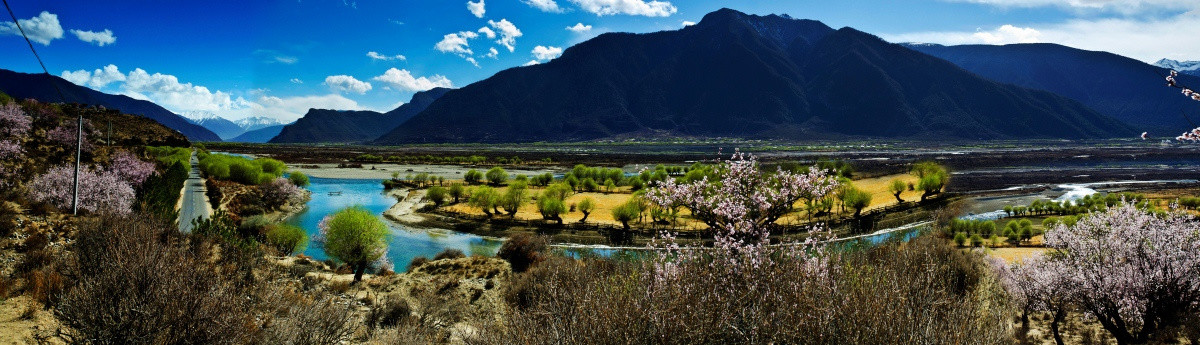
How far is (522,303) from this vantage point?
21.3m

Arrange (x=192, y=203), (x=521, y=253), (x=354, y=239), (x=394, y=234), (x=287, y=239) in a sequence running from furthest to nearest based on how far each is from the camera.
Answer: (x=394, y=234)
(x=192, y=203)
(x=287, y=239)
(x=521, y=253)
(x=354, y=239)

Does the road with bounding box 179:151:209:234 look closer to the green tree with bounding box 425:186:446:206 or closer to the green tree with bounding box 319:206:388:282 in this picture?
the green tree with bounding box 319:206:388:282

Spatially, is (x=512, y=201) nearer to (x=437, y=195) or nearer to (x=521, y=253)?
(x=437, y=195)

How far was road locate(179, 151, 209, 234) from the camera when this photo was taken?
115 feet

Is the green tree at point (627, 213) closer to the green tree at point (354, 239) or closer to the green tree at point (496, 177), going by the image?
the green tree at point (354, 239)

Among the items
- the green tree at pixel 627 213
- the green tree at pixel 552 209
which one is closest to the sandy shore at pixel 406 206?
the green tree at pixel 552 209

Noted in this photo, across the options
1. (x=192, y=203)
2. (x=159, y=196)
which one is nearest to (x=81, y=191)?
(x=159, y=196)

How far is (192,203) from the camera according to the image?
44.6 m

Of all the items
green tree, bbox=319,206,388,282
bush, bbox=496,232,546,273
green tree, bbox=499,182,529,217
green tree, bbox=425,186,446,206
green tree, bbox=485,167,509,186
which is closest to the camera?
green tree, bbox=319,206,388,282

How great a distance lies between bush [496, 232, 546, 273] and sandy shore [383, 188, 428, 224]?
816 inches

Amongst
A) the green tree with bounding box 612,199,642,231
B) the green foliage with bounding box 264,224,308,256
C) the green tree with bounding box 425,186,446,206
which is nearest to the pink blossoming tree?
the green foliage with bounding box 264,224,308,256

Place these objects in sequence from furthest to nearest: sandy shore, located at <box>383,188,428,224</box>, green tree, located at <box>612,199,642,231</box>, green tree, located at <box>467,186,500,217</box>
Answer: green tree, located at <box>467,186,500,217</box> → sandy shore, located at <box>383,188,428,224</box> → green tree, located at <box>612,199,642,231</box>

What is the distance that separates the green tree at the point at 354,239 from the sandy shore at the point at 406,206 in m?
21.4

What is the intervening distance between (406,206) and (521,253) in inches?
1223
